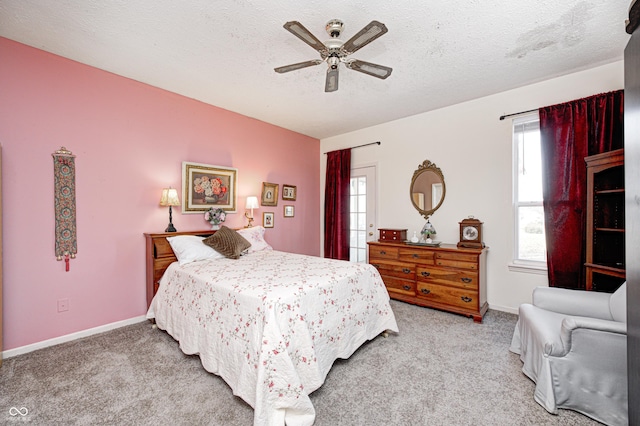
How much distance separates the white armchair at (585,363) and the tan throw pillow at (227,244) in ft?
9.15

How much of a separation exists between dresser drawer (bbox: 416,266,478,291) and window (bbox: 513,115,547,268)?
2.22 ft

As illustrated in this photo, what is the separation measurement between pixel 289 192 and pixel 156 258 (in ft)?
7.71

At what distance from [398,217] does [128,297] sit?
3.74m

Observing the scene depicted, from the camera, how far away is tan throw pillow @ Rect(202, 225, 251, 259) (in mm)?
3020

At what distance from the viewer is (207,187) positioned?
11.8 feet

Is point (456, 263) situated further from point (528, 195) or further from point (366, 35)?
point (366, 35)

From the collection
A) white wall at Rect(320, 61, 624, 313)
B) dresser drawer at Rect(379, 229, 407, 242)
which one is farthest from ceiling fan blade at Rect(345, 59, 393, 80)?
dresser drawer at Rect(379, 229, 407, 242)

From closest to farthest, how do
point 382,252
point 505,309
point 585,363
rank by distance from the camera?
1. point 585,363
2. point 505,309
3. point 382,252

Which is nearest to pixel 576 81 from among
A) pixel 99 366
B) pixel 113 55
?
pixel 113 55

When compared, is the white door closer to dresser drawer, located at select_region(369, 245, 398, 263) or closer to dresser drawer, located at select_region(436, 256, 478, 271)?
dresser drawer, located at select_region(369, 245, 398, 263)

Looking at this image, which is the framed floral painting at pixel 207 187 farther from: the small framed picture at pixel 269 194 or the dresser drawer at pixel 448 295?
the dresser drawer at pixel 448 295


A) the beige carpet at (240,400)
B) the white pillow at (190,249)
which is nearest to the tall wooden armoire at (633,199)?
the beige carpet at (240,400)

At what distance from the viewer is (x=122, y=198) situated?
2.89 m

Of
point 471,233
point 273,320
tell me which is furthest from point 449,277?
point 273,320
